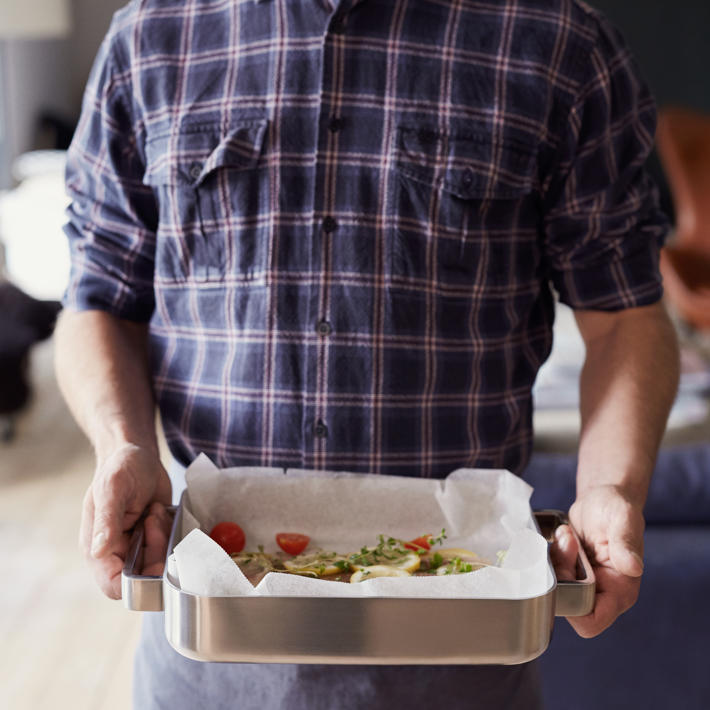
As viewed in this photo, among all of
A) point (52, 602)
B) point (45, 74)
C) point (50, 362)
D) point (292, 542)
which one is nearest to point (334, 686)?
point (292, 542)

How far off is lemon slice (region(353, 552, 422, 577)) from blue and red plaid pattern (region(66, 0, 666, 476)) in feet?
0.46

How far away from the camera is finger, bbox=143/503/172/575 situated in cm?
90

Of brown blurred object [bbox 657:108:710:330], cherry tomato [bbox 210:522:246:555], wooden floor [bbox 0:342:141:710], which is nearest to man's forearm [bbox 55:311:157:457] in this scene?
cherry tomato [bbox 210:522:246:555]

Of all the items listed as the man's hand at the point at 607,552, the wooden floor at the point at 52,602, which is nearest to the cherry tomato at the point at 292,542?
the man's hand at the point at 607,552

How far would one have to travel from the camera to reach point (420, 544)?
99 centimetres

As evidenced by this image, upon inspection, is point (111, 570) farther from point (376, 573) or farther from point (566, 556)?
point (566, 556)

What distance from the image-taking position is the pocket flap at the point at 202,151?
1.06m

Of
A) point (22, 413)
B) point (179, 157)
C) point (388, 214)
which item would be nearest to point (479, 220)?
point (388, 214)

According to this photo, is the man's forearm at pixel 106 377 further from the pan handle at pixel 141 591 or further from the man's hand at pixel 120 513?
the pan handle at pixel 141 591

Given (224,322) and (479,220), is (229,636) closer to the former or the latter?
(224,322)

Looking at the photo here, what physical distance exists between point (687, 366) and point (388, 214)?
1833 millimetres

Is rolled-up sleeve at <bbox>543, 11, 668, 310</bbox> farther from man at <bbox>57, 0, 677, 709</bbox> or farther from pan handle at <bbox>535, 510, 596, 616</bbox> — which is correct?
pan handle at <bbox>535, 510, 596, 616</bbox>

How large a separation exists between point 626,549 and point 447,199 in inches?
15.9

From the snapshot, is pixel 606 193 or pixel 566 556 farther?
pixel 606 193
